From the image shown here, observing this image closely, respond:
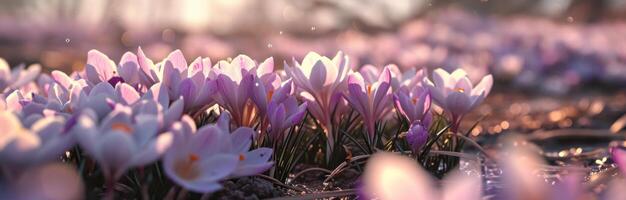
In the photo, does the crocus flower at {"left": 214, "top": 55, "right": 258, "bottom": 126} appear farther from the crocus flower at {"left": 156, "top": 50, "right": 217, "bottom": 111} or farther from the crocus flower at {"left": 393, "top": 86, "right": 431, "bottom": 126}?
the crocus flower at {"left": 393, "top": 86, "right": 431, "bottom": 126}

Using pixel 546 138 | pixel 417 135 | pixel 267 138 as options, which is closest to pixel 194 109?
pixel 267 138

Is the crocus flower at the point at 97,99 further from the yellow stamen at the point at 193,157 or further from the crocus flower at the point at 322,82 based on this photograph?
the crocus flower at the point at 322,82

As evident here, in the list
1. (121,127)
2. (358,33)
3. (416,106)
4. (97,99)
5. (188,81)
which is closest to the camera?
(121,127)

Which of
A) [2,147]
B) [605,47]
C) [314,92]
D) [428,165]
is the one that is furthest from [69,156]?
[605,47]

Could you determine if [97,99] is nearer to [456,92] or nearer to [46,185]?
[46,185]

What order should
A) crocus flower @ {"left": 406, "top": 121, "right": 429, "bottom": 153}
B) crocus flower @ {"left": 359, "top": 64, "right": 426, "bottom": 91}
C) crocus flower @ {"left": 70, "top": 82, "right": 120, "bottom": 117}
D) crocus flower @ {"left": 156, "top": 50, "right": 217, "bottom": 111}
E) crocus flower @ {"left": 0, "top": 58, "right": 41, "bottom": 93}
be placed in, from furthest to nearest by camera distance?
1. crocus flower @ {"left": 0, "top": 58, "right": 41, "bottom": 93}
2. crocus flower @ {"left": 359, "top": 64, "right": 426, "bottom": 91}
3. crocus flower @ {"left": 406, "top": 121, "right": 429, "bottom": 153}
4. crocus flower @ {"left": 156, "top": 50, "right": 217, "bottom": 111}
5. crocus flower @ {"left": 70, "top": 82, "right": 120, "bottom": 117}

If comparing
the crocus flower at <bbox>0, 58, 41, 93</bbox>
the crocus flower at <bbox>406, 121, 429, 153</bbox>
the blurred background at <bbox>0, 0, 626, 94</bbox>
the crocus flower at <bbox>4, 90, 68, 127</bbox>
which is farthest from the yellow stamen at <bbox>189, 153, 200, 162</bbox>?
the blurred background at <bbox>0, 0, 626, 94</bbox>
